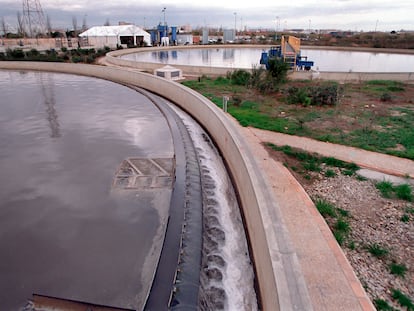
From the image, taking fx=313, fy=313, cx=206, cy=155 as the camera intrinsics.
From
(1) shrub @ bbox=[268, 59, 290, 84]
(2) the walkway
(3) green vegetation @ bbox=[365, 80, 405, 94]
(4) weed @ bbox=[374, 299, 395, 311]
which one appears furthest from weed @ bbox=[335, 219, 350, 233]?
(3) green vegetation @ bbox=[365, 80, 405, 94]

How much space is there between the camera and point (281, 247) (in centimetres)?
343

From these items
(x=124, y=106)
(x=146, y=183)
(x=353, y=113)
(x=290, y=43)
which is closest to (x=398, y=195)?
(x=146, y=183)

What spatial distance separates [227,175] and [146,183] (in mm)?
1944

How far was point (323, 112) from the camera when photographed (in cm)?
1078

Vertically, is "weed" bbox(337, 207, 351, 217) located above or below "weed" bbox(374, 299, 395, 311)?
above

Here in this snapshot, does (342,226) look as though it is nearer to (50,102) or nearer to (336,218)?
(336,218)

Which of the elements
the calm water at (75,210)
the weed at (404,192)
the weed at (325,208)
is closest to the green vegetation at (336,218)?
the weed at (325,208)

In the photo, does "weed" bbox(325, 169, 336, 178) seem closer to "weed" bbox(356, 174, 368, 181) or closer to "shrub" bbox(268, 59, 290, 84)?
"weed" bbox(356, 174, 368, 181)

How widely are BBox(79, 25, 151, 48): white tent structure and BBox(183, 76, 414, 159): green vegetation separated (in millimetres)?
37047

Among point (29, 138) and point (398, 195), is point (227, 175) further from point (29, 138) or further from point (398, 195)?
point (29, 138)

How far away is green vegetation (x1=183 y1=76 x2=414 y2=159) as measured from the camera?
321 inches

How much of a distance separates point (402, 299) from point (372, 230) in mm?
1286

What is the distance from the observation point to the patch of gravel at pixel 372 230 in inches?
143

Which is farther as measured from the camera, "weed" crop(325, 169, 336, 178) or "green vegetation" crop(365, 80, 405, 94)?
"green vegetation" crop(365, 80, 405, 94)
